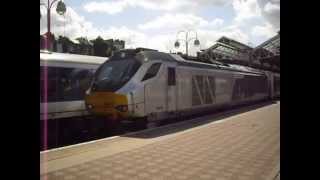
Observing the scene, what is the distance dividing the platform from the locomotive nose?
1650 mm

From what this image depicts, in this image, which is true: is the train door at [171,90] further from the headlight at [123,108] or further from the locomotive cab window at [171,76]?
the headlight at [123,108]

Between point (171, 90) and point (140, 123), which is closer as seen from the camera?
point (140, 123)

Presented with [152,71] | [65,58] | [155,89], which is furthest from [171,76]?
[65,58]

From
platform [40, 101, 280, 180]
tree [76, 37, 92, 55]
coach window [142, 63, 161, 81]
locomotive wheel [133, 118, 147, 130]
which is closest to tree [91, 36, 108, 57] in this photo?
tree [76, 37, 92, 55]

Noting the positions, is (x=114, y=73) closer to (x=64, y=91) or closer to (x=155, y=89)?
(x=155, y=89)

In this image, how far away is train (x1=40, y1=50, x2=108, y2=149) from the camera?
14021 millimetres

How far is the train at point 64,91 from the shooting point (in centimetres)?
1402

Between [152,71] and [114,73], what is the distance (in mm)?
1385

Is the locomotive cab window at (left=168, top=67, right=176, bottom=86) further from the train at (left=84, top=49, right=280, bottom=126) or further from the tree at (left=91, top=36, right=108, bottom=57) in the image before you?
the tree at (left=91, top=36, right=108, bottom=57)

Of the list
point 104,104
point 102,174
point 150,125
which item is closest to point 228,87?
point 150,125

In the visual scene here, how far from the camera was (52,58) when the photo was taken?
47.7 feet

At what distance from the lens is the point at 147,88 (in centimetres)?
1449
